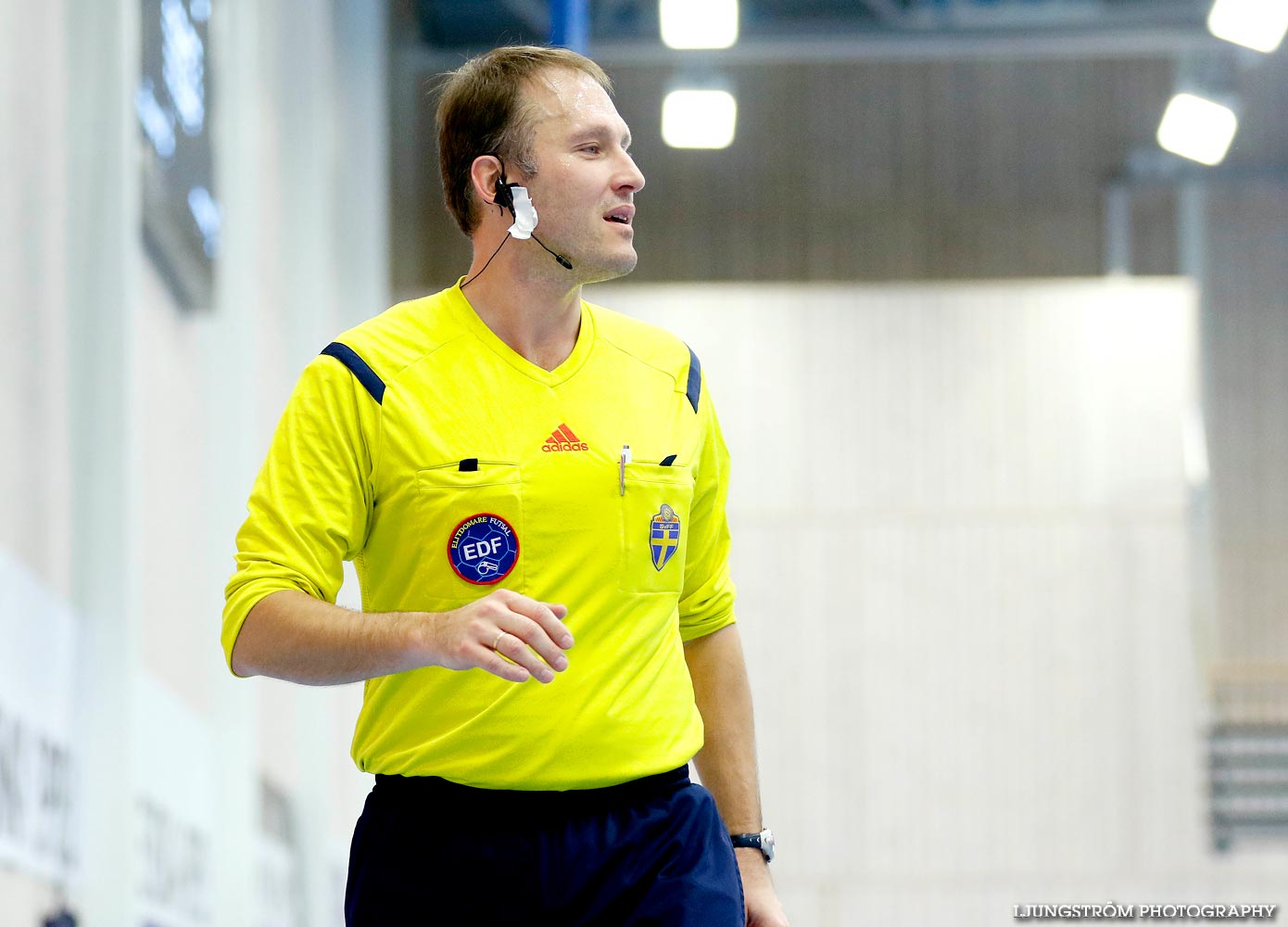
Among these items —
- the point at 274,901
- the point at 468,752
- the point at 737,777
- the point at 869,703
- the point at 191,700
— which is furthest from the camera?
the point at 869,703

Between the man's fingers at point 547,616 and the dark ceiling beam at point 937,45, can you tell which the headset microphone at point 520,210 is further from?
the dark ceiling beam at point 937,45

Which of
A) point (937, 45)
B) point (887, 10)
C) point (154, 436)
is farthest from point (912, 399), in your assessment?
point (154, 436)

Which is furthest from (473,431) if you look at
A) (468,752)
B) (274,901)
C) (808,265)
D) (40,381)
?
(808,265)

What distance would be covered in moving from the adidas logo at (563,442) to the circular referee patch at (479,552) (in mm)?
115

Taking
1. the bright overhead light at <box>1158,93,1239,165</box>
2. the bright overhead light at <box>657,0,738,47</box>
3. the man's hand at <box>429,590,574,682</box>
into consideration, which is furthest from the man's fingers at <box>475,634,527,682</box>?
the bright overhead light at <box>1158,93,1239,165</box>

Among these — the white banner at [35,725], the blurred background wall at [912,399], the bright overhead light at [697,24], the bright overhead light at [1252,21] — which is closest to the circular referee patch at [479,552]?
the white banner at [35,725]

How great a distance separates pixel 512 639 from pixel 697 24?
5951 millimetres

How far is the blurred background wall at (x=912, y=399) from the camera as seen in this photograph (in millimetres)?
6809

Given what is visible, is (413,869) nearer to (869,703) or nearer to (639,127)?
(869,703)

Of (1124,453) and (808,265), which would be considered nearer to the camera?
(1124,453)

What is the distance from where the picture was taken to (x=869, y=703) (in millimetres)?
8461

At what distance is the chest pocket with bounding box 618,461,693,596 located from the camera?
5.97 ft

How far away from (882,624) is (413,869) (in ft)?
22.8

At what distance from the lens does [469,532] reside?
175 cm
